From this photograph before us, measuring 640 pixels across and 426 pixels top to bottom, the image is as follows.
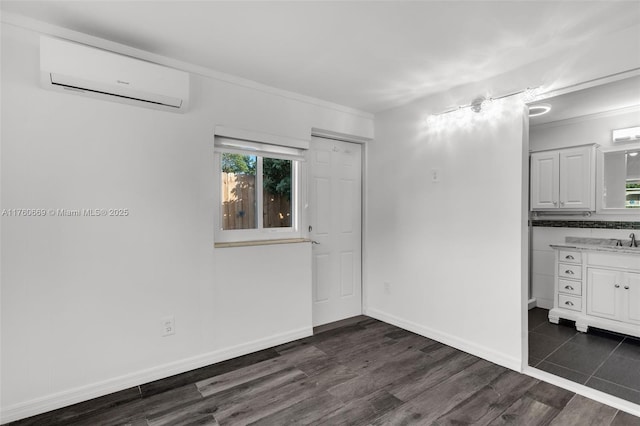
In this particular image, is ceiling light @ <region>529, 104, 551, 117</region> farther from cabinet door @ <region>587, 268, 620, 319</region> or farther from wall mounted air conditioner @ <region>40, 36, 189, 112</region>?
wall mounted air conditioner @ <region>40, 36, 189, 112</region>

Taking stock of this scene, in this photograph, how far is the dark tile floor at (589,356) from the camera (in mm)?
2428

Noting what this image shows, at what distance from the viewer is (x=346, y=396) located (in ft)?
7.48

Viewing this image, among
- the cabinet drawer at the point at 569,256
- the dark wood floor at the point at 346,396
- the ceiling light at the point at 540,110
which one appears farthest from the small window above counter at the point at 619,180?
the dark wood floor at the point at 346,396

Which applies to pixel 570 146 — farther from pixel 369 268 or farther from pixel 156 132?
pixel 156 132

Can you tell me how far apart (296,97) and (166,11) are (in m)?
1.47

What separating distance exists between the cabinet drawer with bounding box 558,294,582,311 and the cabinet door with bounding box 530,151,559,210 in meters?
1.08

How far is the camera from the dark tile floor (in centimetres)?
243

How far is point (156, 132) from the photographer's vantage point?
245 centimetres

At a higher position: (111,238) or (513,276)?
(111,238)

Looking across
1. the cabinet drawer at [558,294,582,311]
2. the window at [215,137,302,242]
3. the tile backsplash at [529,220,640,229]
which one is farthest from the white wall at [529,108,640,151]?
the window at [215,137,302,242]

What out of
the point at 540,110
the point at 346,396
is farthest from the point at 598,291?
the point at 346,396

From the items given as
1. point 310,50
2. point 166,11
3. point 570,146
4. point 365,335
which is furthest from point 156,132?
point 570,146

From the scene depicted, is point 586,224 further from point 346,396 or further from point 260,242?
point 260,242

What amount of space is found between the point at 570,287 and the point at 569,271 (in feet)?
0.57
